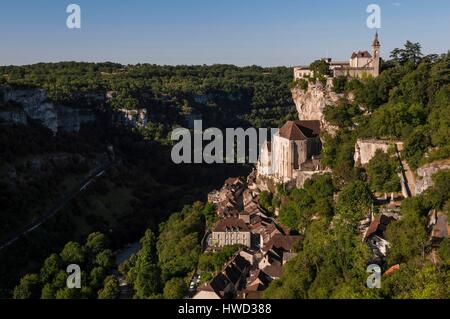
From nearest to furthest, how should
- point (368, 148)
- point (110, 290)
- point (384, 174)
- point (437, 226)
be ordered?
point (437, 226) < point (110, 290) < point (384, 174) < point (368, 148)

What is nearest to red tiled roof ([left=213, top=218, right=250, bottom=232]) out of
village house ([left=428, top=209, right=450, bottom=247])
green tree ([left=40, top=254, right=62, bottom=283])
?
green tree ([left=40, top=254, right=62, bottom=283])

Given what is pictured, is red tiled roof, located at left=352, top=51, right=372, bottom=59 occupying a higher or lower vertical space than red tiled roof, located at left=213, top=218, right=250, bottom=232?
higher

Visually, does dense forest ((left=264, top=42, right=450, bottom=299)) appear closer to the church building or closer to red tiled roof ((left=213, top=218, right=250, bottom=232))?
the church building

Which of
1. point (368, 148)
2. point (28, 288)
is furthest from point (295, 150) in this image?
point (28, 288)

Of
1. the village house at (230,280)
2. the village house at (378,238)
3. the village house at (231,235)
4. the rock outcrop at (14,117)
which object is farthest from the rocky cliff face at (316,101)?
the rock outcrop at (14,117)

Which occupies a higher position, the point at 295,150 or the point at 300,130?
the point at 300,130

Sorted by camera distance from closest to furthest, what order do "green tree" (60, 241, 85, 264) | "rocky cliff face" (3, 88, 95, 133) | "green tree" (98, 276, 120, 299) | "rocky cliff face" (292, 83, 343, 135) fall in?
A: "green tree" (98, 276, 120, 299) → "green tree" (60, 241, 85, 264) → "rocky cliff face" (292, 83, 343, 135) → "rocky cliff face" (3, 88, 95, 133)

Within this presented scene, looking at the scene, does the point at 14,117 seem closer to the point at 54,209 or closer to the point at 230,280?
the point at 54,209
